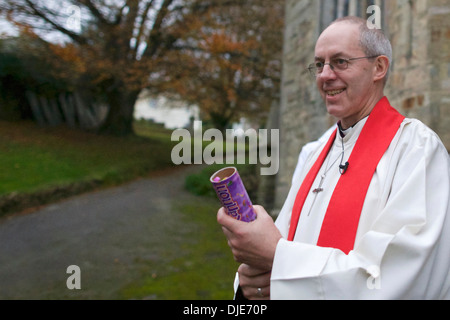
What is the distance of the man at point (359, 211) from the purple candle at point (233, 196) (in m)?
0.03

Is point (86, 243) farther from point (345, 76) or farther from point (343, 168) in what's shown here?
point (345, 76)

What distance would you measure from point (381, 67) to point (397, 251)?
0.79 m

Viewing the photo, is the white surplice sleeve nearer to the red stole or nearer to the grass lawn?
the red stole

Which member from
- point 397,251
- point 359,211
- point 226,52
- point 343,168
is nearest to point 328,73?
point 343,168

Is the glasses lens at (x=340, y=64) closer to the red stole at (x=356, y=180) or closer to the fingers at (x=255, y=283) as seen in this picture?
the red stole at (x=356, y=180)

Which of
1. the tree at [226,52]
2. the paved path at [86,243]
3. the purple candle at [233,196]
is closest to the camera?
the purple candle at [233,196]

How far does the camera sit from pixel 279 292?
4.49 feet

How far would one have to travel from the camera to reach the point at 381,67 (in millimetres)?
1646

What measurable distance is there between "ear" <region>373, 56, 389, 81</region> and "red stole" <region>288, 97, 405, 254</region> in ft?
0.40

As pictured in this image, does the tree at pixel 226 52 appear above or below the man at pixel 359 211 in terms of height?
above

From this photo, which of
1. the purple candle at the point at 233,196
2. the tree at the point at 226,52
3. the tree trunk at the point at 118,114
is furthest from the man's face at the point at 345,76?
the tree trunk at the point at 118,114

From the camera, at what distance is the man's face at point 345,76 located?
1588 millimetres
